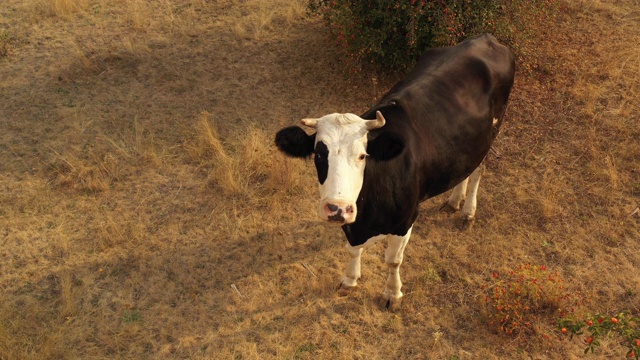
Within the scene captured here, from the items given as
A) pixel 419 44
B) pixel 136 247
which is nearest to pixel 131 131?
pixel 136 247

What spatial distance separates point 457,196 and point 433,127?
1.79 metres

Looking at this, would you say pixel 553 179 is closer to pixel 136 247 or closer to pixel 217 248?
pixel 217 248

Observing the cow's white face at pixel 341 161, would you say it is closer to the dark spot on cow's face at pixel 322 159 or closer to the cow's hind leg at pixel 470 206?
the dark spot on cow's face at pixel 322 159

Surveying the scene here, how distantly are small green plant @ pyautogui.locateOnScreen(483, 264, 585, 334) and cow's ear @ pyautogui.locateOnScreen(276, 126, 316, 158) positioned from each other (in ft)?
8.12

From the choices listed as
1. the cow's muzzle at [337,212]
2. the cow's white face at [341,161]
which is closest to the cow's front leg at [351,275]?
the cow's white face at [341,161]

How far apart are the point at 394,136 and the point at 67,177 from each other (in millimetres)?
4947

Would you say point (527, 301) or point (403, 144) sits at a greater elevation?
point (403, 144)

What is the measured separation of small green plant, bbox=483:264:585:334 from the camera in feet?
16.7

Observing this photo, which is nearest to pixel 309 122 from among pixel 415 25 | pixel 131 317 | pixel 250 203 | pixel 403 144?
pixel 403 144

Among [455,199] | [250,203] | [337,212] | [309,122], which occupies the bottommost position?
[250,203]

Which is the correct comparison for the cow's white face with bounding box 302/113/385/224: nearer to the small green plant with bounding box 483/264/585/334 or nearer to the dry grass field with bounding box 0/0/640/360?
the dry grass field with bounding box 0/0/640/360

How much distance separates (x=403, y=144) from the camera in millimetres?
4227

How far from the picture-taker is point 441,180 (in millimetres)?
5242

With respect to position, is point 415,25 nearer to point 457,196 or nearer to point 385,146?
point 457,196
